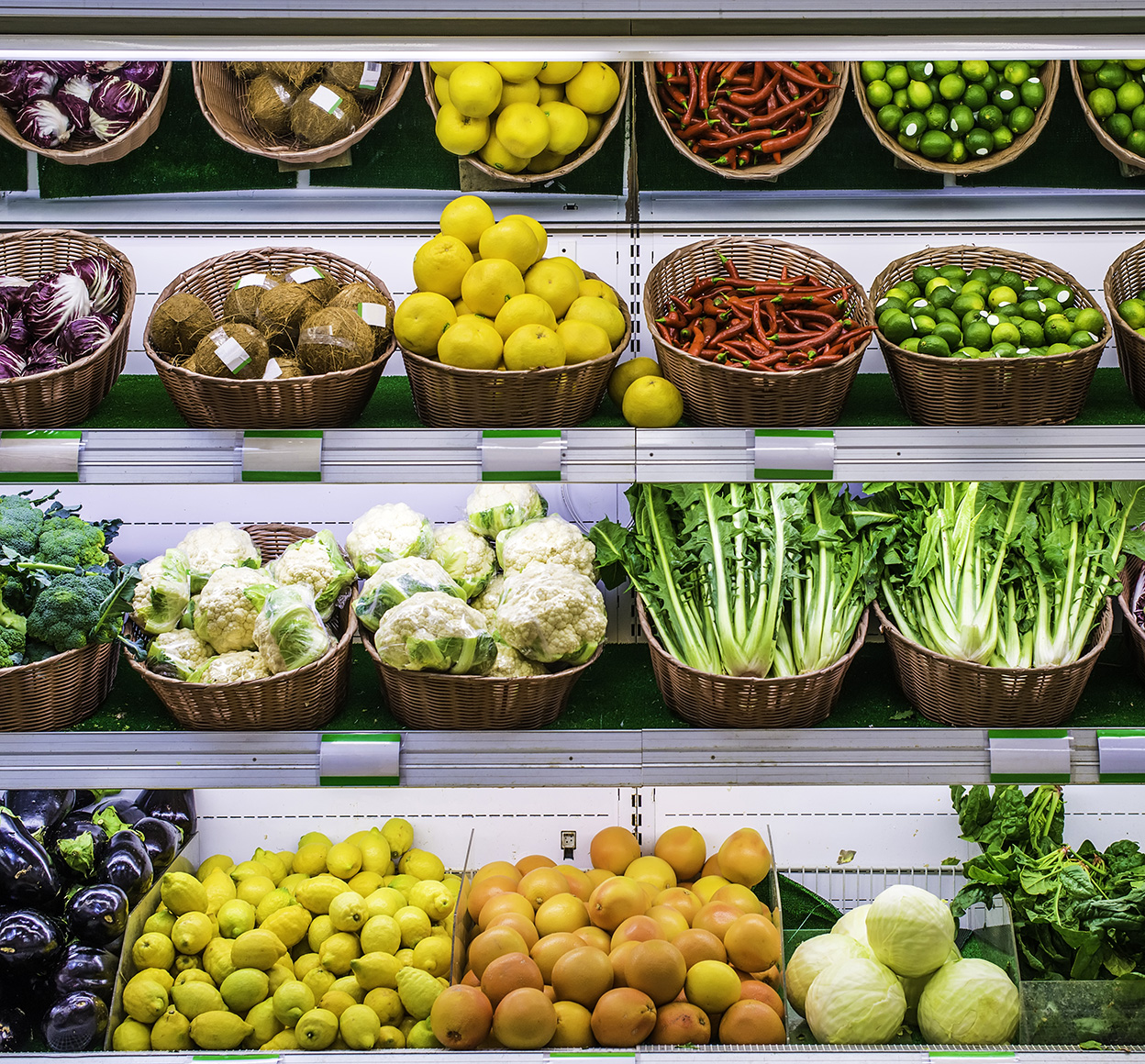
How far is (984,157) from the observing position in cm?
236

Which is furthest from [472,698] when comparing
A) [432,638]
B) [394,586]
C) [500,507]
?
[500,507]

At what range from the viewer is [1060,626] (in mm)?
2104

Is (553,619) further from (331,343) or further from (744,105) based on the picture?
(744,105)

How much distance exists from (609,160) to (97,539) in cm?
147

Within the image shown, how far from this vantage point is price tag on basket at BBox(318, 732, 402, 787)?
1947 millimetres

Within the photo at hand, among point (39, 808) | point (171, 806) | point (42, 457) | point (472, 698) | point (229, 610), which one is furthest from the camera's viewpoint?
point (171, 806)

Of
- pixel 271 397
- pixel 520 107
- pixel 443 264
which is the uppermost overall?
pixel 520 107

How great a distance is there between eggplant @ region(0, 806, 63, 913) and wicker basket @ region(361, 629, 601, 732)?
0.92 metres

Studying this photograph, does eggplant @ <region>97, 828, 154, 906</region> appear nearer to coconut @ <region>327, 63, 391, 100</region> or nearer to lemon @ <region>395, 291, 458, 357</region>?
lemon @ <region>395, 291, 458, 357</region>

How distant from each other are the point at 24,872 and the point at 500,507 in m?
1.29

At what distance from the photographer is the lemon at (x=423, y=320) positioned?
1.96 meters

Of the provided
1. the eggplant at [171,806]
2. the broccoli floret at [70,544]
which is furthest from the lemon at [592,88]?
the eggplant at [171,806]

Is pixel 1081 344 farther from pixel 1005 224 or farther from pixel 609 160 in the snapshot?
pixel 609 160

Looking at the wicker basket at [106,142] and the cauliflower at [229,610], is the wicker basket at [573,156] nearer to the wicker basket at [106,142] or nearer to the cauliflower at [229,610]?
the wicker basket at [106,142]
